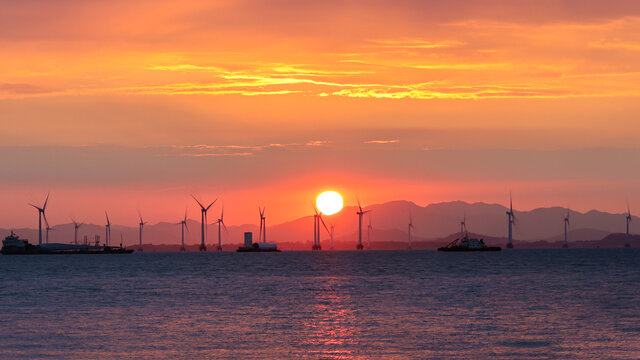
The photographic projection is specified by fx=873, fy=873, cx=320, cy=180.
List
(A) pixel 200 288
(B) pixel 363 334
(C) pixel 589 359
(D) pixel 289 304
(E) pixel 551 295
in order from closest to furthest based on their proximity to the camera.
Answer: (C) pixel 589 359 < (B) pixel 363 334 < (D) pixel 289 304 < (E) pixel 551 295 < (A) pixel 200 288

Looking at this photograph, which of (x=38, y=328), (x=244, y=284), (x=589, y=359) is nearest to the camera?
(x=589, y=359)

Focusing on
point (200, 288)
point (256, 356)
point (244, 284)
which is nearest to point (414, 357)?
point (256, 356)

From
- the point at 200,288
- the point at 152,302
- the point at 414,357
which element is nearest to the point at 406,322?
the point at 414,357

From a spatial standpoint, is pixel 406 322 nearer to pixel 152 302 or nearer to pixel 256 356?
pixel 256 356

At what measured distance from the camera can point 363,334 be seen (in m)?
69.8

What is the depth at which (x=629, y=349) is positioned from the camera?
58.7 metres

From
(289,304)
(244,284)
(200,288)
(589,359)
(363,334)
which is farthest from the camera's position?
(244,284)

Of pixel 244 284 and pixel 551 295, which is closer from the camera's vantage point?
pixel 551 295

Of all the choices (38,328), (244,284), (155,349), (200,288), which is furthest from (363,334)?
(244,284)

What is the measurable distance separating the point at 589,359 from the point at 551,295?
2528 inches

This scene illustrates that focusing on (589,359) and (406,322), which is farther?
(406,322)

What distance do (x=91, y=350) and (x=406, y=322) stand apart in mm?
30373

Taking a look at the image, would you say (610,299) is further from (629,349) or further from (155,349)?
(155,349)

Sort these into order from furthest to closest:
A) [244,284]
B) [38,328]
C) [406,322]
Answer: [244,284]
[406,322]
[38,328]
